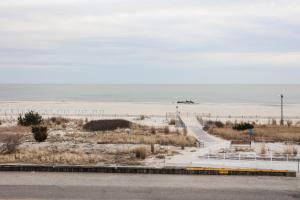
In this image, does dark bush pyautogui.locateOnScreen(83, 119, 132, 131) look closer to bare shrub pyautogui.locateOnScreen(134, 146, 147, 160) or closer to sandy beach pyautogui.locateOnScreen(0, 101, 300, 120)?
bare shrub pyautogui.locateOnScreen(134, 146, 147, 160)

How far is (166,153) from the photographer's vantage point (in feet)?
67.7

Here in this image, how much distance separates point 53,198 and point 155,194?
109 inches

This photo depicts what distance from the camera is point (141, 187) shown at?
1355 centimetres

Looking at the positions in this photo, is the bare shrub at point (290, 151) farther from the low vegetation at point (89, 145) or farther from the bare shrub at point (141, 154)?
the bare shrub at point (141, 154)

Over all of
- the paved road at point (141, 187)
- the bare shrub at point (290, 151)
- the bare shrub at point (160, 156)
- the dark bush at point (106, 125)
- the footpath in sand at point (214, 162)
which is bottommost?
the paved road at point (141, 187)

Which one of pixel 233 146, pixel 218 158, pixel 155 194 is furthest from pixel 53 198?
pixel 233 146

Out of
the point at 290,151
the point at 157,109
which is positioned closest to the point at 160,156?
the point at 290,151

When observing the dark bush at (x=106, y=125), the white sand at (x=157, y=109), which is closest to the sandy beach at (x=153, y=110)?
the white sand at (x=157, y=109)

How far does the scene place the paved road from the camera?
496 inches

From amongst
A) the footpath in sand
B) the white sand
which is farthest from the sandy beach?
the footpath in sand

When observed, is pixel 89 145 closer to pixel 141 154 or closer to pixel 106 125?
pixel 141 154

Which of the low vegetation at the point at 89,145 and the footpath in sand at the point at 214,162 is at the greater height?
the low vegetation at the point at 89,145

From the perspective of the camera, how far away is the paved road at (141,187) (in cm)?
1259

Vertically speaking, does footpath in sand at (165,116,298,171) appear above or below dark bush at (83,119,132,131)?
below
